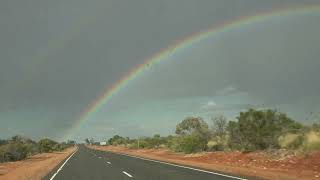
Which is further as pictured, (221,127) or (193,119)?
(193,119)

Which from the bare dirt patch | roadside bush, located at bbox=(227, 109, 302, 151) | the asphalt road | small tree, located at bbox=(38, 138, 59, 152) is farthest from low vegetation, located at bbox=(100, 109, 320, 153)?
small tree, located at bbox=(38, 138, 59, 152)

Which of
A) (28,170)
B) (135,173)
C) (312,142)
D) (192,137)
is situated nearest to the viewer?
(135,173)

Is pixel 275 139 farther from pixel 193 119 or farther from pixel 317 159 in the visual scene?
pixel 193 119

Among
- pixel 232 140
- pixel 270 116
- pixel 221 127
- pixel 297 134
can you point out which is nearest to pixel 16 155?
pixel 221 127

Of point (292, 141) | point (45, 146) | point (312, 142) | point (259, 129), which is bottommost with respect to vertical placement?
point (312, 142)

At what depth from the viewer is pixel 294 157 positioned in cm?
2783

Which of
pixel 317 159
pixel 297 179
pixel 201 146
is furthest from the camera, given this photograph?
pixel 201 146

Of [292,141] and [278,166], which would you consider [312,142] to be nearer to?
[292,141]

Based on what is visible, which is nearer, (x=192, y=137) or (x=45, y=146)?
→ (x=192, y=137)

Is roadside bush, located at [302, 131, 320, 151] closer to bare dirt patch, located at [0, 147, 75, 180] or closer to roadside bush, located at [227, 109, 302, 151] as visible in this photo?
roadside bush, located at [227, 109, 302, 151]

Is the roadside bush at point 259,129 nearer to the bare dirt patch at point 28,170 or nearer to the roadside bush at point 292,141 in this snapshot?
the roadside bush at point 292,141

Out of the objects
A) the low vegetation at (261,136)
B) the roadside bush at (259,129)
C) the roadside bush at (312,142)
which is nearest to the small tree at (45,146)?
the low vegetation at (261,136)

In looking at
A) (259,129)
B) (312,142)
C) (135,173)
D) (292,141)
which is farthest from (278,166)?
(259,129)

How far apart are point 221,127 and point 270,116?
2075cm
